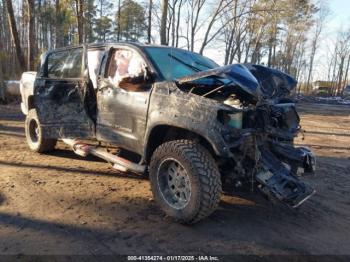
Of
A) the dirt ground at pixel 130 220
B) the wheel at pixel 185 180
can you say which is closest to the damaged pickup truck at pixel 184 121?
the wheel at pixel 185 180

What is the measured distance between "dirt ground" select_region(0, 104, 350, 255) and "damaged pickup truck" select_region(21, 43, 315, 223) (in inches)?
14.9

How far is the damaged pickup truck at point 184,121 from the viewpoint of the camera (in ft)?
14.0

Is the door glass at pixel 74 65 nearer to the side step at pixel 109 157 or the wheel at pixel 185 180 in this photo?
the side step at pixel 109 157

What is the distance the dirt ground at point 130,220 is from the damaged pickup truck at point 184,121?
38cm

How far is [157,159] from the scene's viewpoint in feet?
15.5

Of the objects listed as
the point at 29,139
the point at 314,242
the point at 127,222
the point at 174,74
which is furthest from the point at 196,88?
the point at 29,139

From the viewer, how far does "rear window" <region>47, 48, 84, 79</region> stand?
6.40 meters

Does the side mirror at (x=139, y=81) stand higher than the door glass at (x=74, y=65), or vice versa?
the door glass at (x=74, y=65)

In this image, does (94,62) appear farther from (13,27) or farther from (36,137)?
(13,27)

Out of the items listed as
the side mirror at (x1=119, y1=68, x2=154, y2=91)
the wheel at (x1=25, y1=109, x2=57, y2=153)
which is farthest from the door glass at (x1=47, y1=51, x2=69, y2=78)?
the side mirror at (x1=119, y1=68, x2=154, y2=91)

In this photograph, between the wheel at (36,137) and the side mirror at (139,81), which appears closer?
the side mirror at (139,81)

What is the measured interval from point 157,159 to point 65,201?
4.74 feet

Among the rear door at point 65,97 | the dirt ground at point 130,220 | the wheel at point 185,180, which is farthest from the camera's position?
the rear door at point 65,97

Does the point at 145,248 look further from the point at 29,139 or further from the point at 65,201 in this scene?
the point at 29,139
